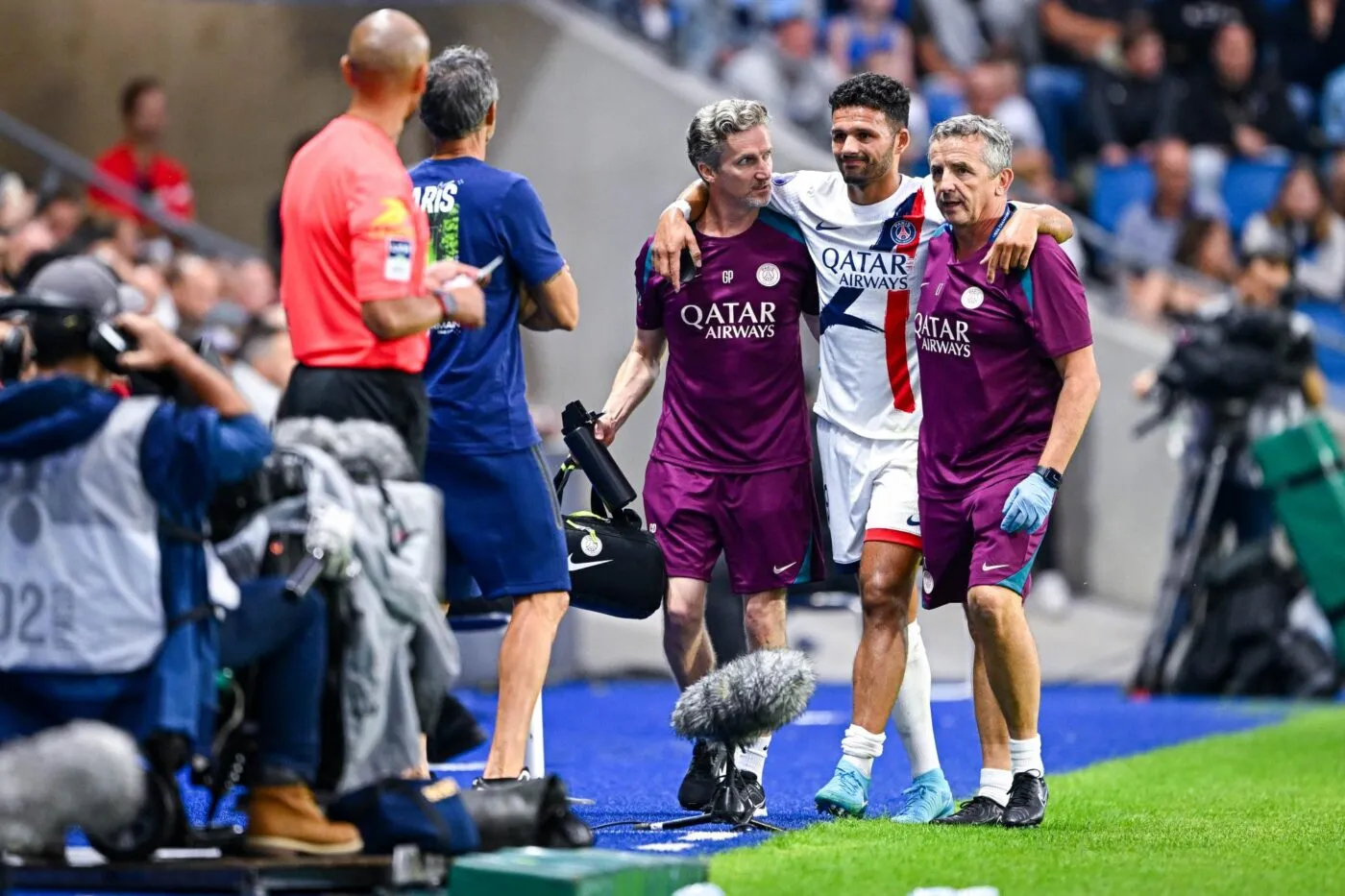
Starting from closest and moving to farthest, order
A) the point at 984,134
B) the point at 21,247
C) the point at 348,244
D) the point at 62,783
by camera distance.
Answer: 1. the point at 62,783
2. the point at 348,244
3. the point at 984,134
4. the point at 21,247

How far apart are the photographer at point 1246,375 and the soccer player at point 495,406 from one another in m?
7.45

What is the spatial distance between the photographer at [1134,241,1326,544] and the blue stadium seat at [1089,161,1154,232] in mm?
3836

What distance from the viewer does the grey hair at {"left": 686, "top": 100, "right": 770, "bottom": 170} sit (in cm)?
775

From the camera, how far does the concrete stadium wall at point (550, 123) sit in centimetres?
1709

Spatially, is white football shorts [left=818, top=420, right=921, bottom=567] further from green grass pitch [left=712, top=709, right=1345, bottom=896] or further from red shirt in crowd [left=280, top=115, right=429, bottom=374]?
red shirt in crowd [left=280, top=115, right=429, bottom=374]

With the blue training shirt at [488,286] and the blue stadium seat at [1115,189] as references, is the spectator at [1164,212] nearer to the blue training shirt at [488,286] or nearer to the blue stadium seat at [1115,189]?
the blue stadium seat at [1115,189]

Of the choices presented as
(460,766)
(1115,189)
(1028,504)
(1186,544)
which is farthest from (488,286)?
(1115,189)

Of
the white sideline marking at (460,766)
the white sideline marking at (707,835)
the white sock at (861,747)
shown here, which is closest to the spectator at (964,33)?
the white sideline marking at (460,766)

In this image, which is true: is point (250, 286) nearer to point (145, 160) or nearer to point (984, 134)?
point (145, 160)

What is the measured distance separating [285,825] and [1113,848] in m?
2.68

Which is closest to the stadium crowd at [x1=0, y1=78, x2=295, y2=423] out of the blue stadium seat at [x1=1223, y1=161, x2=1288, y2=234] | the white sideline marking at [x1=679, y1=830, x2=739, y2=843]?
the white sideline marking at [x1=679, y1=830, x2=739, y2=843]

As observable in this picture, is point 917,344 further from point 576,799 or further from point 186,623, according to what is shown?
point 186,623

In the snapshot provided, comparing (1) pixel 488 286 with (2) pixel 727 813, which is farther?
(2) pixel 727 813

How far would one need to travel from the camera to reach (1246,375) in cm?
1397
